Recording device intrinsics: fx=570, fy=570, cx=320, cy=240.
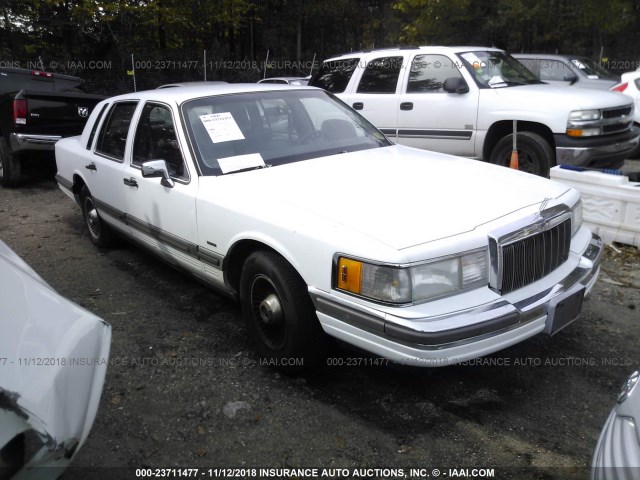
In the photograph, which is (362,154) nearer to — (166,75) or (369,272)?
(369,272)

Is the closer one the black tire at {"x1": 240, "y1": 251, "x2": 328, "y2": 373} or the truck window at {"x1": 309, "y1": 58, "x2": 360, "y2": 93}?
the black tire at {"x1": 240, "y1": 251, "x2": 328, "y2": 373}

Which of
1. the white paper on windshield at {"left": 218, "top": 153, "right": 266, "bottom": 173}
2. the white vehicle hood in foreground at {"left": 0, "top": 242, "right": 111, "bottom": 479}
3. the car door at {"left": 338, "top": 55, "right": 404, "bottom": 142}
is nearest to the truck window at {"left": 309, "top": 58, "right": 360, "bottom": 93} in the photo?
the car door at {"left": 338, "top": 55, "right": 404, "bottom": 142}

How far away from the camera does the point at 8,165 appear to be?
8586mm

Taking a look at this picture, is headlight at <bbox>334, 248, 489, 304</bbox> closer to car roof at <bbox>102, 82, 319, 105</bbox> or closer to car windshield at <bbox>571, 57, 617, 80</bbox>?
car roof at <bbox>102, 82, 319, 105</bbox>

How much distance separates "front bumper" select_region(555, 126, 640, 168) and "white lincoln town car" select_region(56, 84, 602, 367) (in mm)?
2792

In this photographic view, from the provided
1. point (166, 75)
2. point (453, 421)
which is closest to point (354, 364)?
point (453, 421)

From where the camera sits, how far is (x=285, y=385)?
3316 mm

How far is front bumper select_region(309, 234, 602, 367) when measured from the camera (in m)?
2.60

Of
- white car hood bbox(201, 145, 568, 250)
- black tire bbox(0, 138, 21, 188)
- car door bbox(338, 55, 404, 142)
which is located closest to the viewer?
white car hood bbox(201, 145, 568, 250)

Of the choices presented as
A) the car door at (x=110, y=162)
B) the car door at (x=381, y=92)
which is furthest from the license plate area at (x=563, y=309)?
the car door at (x=381, y=92)

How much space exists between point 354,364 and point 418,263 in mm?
1116

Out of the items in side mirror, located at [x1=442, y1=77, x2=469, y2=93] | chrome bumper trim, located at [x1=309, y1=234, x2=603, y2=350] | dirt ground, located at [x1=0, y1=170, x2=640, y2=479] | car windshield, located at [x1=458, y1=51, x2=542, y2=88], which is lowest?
dirt ground, located at [x1=0, y1=170, x2=640, y2=479]

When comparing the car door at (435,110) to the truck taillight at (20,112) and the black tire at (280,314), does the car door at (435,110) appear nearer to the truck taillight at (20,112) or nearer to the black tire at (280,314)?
the black tire at (280,314)

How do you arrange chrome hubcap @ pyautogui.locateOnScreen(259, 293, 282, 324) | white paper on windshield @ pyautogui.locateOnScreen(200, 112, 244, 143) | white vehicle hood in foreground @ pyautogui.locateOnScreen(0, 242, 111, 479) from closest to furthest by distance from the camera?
white vehicle hood in foreground @ pyautogui.locateOnScreen(0, 242, 111, 479) → chrome hubcap @ pyautogui.locateOnScreen(259, 293, 282, 324) → white paper on windshield @ pyautogui.locateOnScreen(200, 112, 244, 143)
